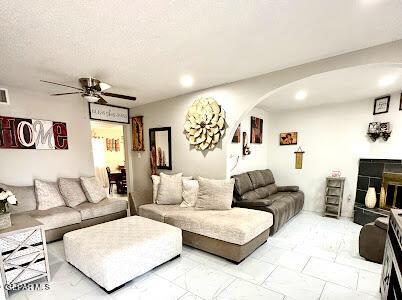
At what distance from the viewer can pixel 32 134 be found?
3.30 meters

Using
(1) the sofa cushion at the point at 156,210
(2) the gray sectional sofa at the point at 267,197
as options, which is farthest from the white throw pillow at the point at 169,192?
(2) the gray sectional sofa at the point at 267,197

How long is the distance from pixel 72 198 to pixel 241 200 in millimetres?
2913

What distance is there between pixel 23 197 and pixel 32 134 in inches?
41.1

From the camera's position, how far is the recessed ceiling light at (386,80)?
2.70 metres

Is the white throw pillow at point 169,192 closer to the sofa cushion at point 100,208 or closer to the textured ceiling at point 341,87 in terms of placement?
the sofa cushion at point 100,208

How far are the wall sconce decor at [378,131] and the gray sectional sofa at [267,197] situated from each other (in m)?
1.71

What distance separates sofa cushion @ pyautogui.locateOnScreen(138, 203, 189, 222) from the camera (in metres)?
3.00

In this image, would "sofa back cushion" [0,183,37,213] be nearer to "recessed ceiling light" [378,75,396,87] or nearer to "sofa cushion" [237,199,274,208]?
"sofa cushion" [237,199,274,208]

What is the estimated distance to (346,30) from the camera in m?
1.72

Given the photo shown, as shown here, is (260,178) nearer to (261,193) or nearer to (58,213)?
(261,193)

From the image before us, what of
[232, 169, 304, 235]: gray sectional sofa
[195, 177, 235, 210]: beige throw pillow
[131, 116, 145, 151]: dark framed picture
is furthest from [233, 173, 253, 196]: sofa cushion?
[131, 116, 145, 151]: dark framed picture

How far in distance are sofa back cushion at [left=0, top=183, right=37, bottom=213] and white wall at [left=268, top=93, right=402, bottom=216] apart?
16.3ft

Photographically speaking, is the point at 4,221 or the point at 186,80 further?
the point at 186,80

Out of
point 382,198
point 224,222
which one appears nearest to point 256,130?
point 382,198
